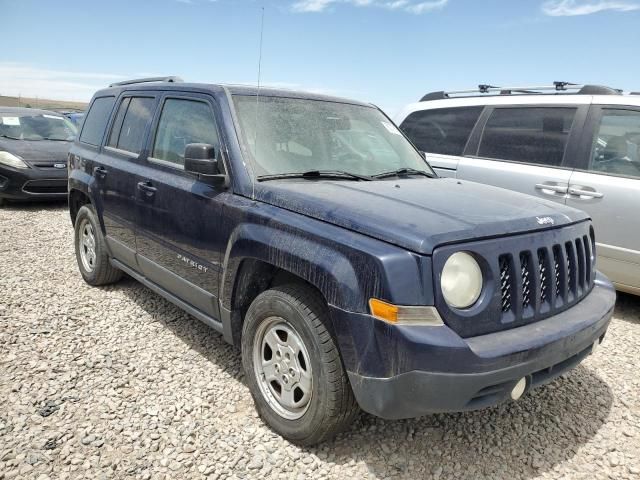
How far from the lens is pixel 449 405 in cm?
208

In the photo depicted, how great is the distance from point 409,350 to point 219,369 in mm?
1775

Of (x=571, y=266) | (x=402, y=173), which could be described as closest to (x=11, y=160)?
(x=402, y=173)

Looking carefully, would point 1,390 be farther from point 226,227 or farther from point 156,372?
point 226,227

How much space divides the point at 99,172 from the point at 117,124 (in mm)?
451

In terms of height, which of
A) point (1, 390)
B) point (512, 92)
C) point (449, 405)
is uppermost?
point (512, 92)

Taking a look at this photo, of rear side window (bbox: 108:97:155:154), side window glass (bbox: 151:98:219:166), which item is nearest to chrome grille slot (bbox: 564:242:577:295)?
side window glass (bbox: 151:98:219:166)

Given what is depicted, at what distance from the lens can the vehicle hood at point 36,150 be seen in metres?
8.65

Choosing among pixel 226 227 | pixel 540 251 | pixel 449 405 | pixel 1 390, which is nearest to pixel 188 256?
pixel 226 227

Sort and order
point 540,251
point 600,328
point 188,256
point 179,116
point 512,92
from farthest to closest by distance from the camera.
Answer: point 512,92 → point 179,116 → point 188,256 → point 600,328 → point 540,251

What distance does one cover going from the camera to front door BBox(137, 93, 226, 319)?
304cm

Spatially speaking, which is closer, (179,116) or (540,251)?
(540,251)

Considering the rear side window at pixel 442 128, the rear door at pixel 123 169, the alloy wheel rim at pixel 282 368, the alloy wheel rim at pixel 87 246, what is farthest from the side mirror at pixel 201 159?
the rear side window at pixel 442 128

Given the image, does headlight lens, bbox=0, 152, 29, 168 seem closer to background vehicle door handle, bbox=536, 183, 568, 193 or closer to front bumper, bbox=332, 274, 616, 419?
background vehicle door handle, bbox=536, 183, 568, 193

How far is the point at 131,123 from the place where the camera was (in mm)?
4133
